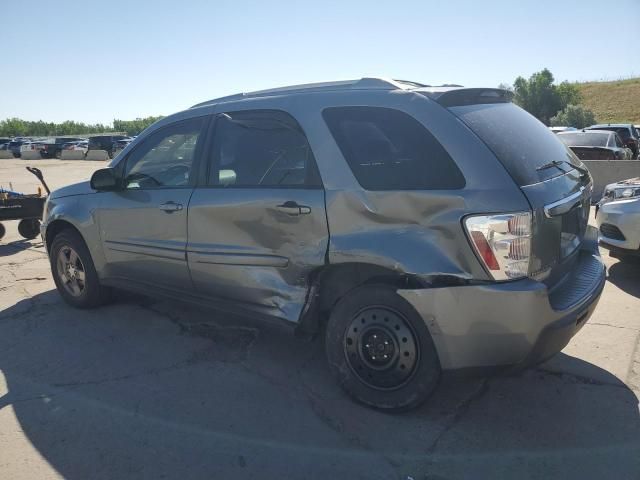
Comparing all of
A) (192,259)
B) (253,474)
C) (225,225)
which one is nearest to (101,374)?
(192,259)

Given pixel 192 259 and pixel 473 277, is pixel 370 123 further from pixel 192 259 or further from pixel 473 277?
pixel 192 259

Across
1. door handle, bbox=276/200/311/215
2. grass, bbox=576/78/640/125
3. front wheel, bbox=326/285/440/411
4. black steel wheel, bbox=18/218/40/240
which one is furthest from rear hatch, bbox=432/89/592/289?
grass, bbox=576/78/640/125

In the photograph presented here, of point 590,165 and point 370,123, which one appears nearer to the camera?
point 370,123

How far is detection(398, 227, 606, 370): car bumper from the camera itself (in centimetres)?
270

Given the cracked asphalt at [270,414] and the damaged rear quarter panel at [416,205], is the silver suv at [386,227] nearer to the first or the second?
the damaged rear quarter panel at [416,205]

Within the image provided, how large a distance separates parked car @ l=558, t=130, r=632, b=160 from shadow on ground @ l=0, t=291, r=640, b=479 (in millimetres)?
10463

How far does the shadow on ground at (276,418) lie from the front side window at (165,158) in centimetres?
130

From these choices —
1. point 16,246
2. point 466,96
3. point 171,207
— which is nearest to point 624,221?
point 466,96

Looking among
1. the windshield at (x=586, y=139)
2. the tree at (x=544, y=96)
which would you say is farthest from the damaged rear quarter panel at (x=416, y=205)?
the tree at (x=544, y=96)

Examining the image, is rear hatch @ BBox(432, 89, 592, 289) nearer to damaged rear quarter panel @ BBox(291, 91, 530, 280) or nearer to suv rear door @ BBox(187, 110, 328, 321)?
damaged rear quarter panel @ BBox(291, 91, 530, 280)

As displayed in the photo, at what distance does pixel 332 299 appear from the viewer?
3.45 meters

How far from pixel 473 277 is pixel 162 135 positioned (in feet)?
9.32

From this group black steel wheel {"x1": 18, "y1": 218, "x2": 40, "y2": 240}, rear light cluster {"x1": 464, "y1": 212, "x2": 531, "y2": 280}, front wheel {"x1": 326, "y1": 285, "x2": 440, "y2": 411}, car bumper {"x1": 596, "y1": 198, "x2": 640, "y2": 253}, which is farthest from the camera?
black steel wheel {"x1": 18, "y1": 218, "x2": 40, "y2": 240}

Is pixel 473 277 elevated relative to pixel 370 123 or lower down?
lower down
